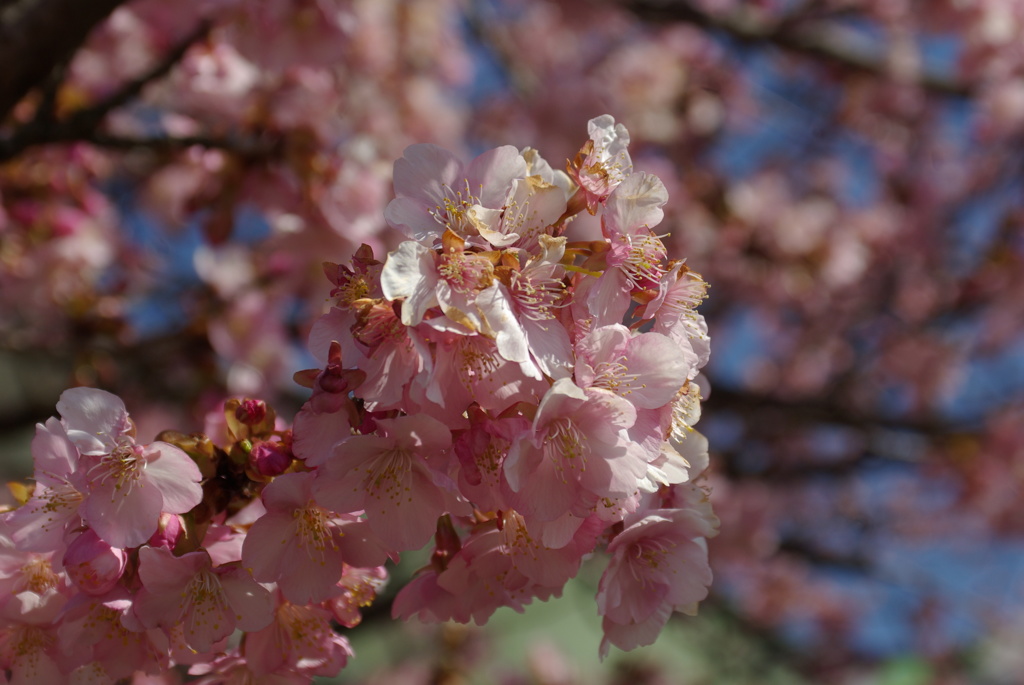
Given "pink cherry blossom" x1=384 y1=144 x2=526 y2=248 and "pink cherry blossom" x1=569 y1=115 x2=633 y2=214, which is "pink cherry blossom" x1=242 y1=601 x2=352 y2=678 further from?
"pink cherry blossom" x1=569 y1=115 x2=633 y2=214

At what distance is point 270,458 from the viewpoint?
0.96 m

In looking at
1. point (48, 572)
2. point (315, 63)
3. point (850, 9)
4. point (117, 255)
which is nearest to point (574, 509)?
point (48, 572)

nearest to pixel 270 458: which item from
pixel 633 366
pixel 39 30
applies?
pixel 633 366

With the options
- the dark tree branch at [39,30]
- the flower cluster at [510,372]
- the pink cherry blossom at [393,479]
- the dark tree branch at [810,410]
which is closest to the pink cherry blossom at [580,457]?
the flower cluster at [510,372]

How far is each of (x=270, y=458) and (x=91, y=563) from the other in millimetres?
229

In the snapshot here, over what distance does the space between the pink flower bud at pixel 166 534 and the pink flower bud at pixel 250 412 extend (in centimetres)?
15

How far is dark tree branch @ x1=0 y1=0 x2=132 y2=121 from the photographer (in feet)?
4.42

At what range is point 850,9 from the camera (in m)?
3.95

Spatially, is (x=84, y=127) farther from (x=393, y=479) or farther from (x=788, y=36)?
(x=788, y=36)

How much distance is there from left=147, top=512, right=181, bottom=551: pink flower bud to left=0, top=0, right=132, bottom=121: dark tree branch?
952 mm

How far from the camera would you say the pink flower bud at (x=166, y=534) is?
37.1 inches

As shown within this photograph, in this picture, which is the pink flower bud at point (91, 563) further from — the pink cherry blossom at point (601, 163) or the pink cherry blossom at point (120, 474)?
the pink cherry blossom at point (601, 163)

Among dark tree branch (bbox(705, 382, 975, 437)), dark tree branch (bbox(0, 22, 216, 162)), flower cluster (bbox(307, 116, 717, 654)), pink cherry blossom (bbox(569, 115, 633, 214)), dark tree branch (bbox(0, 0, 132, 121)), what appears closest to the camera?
flower cluster (bbox(307, 116, 717, 654))

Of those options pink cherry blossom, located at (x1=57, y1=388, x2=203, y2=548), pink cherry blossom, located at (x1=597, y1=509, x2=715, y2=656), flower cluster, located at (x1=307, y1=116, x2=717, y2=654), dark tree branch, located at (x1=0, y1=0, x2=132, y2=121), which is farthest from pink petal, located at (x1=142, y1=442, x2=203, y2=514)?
dark tree branch, located at (x1=0, y1=0, x2=132, y2=121)
